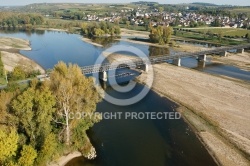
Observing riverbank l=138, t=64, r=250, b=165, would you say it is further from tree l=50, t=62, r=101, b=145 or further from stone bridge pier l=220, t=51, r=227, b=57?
stone bridge pier l=220, t=51, r=227, b=57

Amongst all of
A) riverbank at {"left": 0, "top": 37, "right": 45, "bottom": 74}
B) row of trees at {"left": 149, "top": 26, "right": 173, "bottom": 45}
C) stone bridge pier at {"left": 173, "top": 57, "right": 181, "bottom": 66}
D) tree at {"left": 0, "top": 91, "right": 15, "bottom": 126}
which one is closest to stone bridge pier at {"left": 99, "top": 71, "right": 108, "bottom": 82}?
riverbank at {"left": 0, "top": 37, "right": 45, "bottom": 74}

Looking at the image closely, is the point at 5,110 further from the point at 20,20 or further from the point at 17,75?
the point at 20,20

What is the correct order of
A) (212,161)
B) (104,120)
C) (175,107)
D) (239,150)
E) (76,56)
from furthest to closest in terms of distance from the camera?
(76,56) → (175,107) → (104,120) → (239,150) → (212,161)

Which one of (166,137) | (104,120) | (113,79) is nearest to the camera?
(166,137)

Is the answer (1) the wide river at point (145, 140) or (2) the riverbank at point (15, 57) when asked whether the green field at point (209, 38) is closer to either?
(2) the riverbank at point (15, 57)

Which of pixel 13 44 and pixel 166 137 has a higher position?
pixel 13 44

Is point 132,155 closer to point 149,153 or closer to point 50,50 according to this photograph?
point 149,153

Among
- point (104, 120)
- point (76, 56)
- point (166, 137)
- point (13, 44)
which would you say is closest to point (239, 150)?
point (166, 137)
